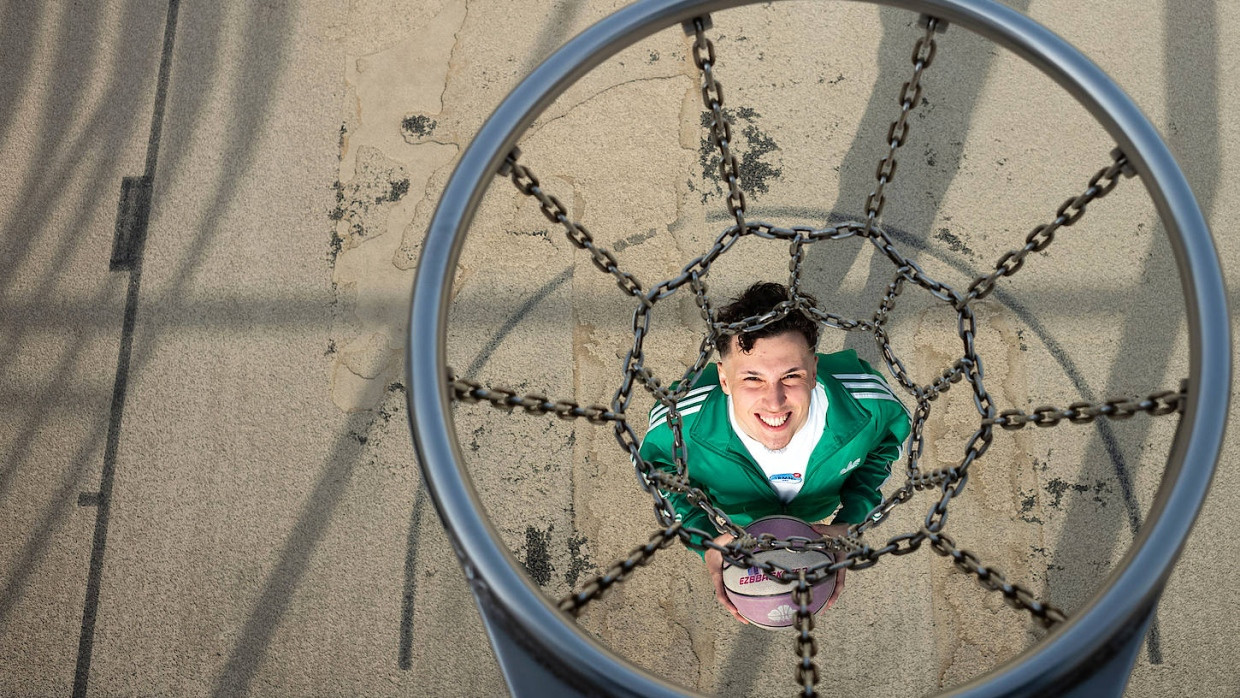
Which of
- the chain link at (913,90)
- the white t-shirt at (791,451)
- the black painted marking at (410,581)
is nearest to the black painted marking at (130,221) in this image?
the black painted marking at (410,581)

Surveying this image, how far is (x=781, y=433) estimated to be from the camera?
2.10 meters

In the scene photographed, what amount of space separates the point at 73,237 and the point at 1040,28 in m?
3.20

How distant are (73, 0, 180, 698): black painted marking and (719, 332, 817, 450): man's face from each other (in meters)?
2.15

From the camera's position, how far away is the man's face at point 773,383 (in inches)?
78.9

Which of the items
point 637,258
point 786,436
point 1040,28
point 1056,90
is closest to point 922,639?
point 786,436

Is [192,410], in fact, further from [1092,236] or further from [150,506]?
[1092,236]

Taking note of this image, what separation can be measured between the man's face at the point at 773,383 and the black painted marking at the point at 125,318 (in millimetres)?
2150

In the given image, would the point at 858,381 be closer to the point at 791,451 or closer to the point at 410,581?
the point at 791,451

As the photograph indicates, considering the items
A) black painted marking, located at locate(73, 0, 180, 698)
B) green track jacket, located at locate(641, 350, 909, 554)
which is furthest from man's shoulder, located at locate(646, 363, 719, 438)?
black painted marking, located at locate(73, 0, 180, 698)

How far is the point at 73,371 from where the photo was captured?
9.20ft

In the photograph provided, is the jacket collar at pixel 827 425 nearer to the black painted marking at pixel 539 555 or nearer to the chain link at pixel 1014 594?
the black painted marking at pixel 539 555

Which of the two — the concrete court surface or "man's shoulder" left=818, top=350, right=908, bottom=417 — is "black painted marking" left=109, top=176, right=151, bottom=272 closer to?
the concrete court surface

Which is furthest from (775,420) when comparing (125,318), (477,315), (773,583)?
(125,318)

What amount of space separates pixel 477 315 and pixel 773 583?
1.42m
